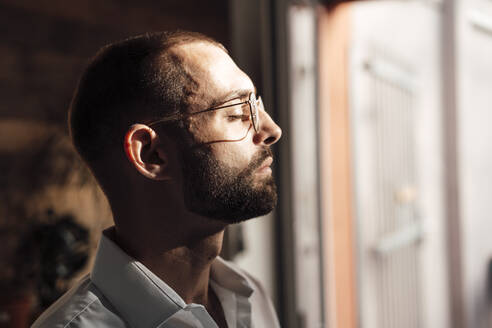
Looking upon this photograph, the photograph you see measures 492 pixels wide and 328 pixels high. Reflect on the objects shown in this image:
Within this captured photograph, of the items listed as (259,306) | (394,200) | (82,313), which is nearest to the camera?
(82,313)

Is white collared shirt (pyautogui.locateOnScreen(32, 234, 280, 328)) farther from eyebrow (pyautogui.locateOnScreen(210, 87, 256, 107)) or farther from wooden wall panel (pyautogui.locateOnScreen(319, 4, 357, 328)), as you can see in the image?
wooden wall panel (pyautogui.locateOnScreen(319, 4, 357, 328))

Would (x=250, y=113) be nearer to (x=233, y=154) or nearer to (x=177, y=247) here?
(x=233, y=154)

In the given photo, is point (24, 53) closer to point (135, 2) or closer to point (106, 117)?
point (135, 2)

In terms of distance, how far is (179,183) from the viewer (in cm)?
75

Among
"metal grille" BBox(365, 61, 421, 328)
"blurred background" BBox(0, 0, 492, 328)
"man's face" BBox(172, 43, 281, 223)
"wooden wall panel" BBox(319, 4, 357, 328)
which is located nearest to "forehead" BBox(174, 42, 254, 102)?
"man's face" BBox(172, 43, 281, 223)

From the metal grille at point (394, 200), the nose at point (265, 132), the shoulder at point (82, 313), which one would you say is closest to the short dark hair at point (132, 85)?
the nose at point (265, 132)

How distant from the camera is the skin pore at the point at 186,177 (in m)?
0.73

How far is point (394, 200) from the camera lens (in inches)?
118

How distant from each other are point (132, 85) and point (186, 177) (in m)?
0.15

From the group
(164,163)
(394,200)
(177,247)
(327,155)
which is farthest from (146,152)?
(394,200)

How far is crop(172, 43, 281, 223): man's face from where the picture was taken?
721 mm

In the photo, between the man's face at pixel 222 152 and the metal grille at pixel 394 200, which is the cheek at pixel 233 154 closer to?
the man's face at pixel 222 152

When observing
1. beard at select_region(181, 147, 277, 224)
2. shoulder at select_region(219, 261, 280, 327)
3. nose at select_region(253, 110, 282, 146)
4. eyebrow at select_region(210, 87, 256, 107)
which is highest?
eyebrow at select_region(210, 87, 256, 107)

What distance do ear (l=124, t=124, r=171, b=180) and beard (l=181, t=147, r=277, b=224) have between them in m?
0.04
